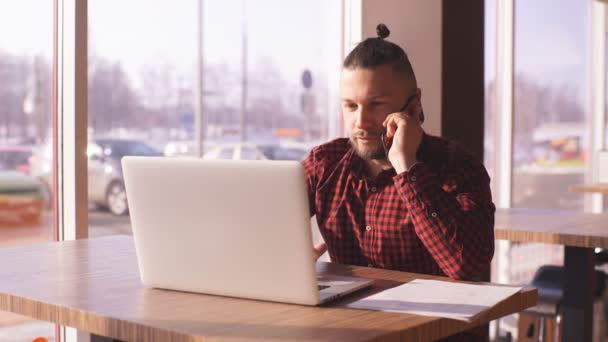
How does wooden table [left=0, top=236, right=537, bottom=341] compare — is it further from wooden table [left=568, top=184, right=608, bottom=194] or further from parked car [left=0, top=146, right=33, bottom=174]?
wooden table [left=568, top=184, right=608, bottom=194]

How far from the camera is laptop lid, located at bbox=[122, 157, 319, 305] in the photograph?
131 cm

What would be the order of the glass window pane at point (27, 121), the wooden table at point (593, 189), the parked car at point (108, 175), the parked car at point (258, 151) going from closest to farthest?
1. the glass window pane at point (27, 121)
2. the parked car at point (108, 175)
3. the parked car at point (258, 151)
4. the wooden table at point (593, 189)

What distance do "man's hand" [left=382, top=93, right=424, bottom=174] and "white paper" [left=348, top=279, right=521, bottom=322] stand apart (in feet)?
1.05

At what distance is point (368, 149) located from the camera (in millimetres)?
1892

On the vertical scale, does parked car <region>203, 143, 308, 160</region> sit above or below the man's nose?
below

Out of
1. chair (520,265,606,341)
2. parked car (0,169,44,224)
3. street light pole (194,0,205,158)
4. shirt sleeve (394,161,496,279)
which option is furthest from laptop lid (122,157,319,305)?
street light pole (194,0,205,158)

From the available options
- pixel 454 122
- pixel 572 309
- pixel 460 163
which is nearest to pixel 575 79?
pixel 454 122

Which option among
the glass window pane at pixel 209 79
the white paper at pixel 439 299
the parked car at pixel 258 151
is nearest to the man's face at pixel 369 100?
the white paper at pixel 439 299

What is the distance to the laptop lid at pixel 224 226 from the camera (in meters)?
1.31

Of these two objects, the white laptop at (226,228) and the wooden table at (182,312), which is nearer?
the wooden table at (182,312)

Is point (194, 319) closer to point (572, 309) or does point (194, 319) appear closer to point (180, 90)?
point (572, 309)

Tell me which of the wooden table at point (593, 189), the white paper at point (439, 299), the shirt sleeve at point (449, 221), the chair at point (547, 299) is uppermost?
the shirt sleeve at point (449, 221)

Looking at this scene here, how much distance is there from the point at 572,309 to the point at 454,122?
1.20 metres

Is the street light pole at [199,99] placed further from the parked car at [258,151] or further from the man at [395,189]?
the man at [395,189]
